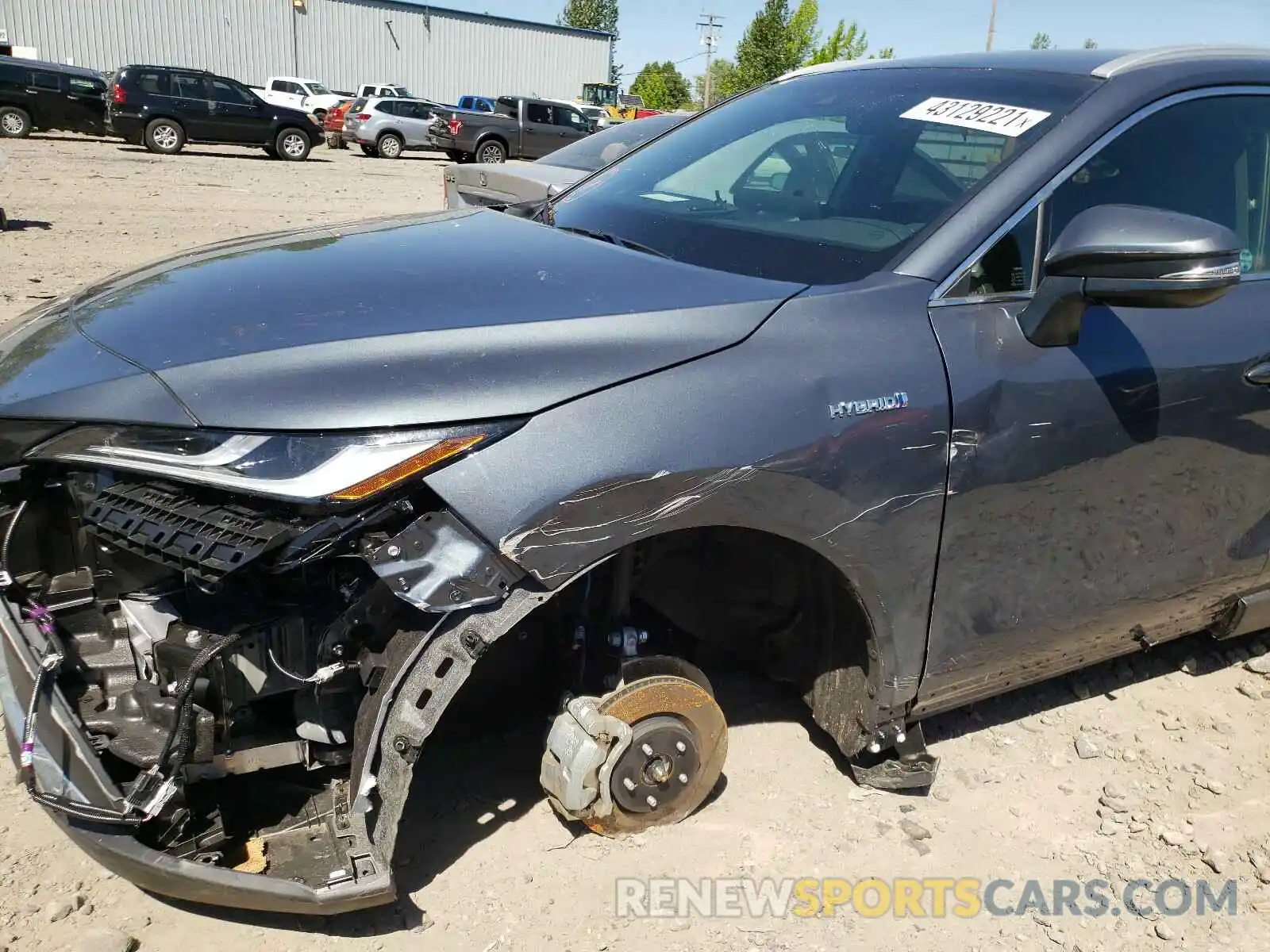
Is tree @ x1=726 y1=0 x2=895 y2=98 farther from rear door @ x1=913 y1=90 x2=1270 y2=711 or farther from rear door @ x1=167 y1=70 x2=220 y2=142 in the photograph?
rear door @ x1=913 y1=90 x2=1270 y2=711

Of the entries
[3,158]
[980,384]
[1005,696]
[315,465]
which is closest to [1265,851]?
[1005,696]

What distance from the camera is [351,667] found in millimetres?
2051

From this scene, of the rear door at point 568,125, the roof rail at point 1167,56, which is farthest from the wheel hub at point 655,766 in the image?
the rear door at point 568,125

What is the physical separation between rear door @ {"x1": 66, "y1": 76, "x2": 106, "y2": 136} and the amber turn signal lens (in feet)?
75.6

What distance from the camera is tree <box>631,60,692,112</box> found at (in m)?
62.3

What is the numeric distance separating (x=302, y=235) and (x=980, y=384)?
5.98ft

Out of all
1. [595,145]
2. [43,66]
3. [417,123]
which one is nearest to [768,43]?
[417,123]

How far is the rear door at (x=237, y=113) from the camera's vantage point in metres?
21.6

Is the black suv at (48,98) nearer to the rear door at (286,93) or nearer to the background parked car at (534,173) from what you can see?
the rear door at (286,93)

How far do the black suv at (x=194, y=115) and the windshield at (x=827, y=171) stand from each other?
67.7ft

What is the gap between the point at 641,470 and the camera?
6.24 feet

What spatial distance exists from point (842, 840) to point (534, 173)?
6404mm

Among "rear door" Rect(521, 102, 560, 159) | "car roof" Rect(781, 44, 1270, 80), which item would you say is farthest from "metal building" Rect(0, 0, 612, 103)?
"car roof" Rect(781, 44, 1270, 80)

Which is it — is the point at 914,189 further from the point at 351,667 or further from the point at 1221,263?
the point at 351,667
